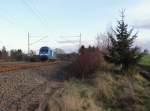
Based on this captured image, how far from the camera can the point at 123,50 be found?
141ft

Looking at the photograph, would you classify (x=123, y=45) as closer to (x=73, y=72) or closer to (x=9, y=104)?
(x=73, y=72)

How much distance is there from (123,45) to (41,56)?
89.8 feet

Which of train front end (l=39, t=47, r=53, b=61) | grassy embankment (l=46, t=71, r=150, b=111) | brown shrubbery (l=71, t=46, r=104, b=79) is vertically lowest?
grassy embankment (l=46, t=71, r=150, b=111)

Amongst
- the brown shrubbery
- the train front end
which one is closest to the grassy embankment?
the brown shrubbery

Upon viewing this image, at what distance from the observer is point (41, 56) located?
67688mm

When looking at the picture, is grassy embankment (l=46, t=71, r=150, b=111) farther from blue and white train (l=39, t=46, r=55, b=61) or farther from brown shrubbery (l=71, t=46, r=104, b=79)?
blue and white train (l=39, t=46, r=55, b=61)

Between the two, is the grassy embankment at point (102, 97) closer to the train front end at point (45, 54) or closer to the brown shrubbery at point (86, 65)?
the brown shrubbery at point (86, 65)

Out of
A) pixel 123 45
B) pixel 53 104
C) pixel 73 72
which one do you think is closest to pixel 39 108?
pixel 53 104

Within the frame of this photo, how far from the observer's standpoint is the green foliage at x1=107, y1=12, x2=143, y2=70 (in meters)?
42.9

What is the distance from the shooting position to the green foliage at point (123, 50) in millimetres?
42906

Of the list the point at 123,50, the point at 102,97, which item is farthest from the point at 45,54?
the point at 102,97

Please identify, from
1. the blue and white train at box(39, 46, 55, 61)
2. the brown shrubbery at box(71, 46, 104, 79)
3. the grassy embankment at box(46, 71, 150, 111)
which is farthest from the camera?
the blue and white train at box(39, 46, 55, 61)

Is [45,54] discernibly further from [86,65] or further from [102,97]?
[102,97]

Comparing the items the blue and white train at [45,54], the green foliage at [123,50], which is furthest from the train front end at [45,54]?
the green foliage at [123,50]
